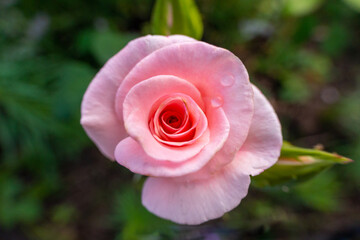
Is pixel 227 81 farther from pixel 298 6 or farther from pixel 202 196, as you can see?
pixel 298 6

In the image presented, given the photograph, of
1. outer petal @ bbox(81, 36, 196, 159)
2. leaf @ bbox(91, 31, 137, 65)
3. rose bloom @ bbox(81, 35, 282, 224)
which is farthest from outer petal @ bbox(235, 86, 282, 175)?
leaf @ bbox(91, 31, 137, 65)

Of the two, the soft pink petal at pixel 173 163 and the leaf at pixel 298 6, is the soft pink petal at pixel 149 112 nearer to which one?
the soft pink petal at pixel 173 163

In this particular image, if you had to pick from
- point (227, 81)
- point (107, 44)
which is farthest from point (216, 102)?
point (107, 44)

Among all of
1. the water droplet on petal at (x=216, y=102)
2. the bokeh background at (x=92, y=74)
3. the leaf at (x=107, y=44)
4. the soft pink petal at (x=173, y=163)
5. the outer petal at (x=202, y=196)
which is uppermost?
the water droplet on petal at (x=216, y=102)

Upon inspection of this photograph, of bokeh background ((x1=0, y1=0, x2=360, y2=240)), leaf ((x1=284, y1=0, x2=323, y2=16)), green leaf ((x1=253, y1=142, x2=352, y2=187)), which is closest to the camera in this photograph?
green leaf ((x1=253, y1=142, x2=352, y2=187))

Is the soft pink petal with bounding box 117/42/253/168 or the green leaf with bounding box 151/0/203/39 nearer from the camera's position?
the soft pink petal with bounding box 117/42/253/168

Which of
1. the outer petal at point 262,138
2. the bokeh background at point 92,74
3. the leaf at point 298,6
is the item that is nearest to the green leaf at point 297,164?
the outer petal at point 262,138

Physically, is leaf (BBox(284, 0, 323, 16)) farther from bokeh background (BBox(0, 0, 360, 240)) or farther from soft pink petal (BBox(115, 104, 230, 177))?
soft pink petal (BBox(115, 104, 230, 177))
